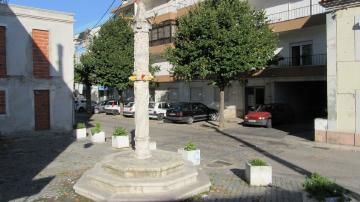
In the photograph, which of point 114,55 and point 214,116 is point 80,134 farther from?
point 114,55

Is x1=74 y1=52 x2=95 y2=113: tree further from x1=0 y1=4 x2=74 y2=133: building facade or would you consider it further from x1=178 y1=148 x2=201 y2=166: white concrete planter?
x1=178 y1=148 x2=201 y2=166: white concrete planter

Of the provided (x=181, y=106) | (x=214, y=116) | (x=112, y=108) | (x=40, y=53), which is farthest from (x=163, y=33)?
(x=40, y=53)

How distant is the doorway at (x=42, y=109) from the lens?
21.5 metres

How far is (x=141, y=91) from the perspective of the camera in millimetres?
9883

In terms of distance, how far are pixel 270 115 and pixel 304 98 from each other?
256 inches

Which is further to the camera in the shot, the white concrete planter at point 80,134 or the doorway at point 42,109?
the doorway at point 42,109

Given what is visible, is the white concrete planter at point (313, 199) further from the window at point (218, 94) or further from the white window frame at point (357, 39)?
the window at point (218, 94)

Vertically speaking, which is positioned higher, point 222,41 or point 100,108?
point 222,41

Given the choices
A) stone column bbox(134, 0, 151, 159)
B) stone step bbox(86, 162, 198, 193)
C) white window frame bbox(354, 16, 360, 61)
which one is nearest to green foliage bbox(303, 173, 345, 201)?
stone step bbox(86, 162, 198, 193)

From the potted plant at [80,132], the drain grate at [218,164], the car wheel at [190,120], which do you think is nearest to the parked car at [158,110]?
the car wheel at [190,120]

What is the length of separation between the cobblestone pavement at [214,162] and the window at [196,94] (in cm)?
1143

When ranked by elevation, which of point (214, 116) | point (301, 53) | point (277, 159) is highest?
point (301, 53)

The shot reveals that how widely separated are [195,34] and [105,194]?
15435 mm

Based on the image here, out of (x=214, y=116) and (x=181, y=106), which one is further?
(x=214, y=116)
